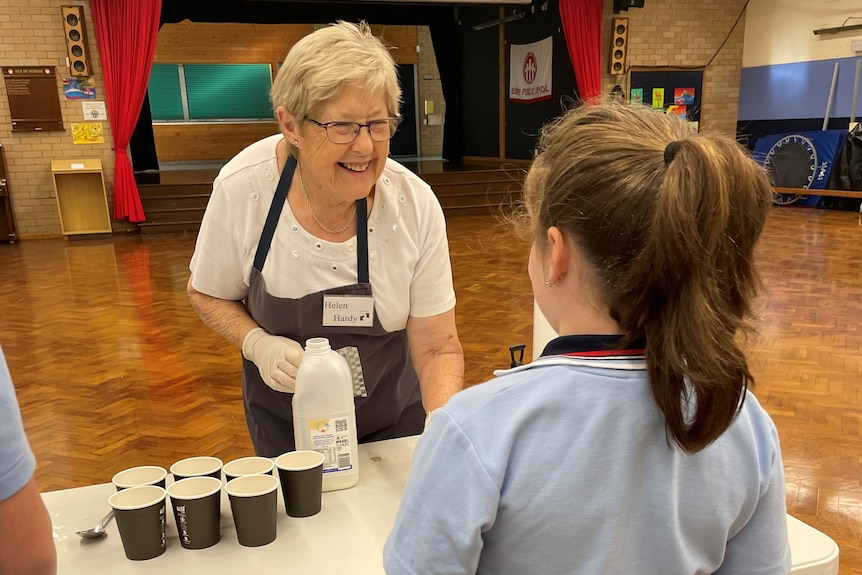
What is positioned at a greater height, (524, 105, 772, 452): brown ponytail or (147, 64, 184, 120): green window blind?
(147, 64, 184, 120): green window blind

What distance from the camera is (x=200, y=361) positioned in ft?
13.6

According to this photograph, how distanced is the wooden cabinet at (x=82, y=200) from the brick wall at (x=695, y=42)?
778cm

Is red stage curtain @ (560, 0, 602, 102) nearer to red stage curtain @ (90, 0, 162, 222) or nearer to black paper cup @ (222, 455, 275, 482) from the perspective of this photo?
red stage curtain @ (90, 0, 162, 222)

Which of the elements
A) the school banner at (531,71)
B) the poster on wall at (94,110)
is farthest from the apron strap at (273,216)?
the school banner at (531,71)

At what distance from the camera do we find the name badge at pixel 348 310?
151 centimetres

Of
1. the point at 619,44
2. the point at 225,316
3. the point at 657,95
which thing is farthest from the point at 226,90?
the point at 225,316

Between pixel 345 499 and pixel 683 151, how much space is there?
0.87 meters

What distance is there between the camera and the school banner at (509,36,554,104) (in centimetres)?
1172

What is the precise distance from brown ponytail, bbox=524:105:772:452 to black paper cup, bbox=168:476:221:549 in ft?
2.37

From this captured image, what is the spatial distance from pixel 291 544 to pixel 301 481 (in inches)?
4.0

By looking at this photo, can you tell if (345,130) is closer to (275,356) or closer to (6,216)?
(275,356)

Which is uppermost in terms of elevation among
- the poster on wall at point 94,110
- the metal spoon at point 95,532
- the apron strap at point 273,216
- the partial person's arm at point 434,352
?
the poster on wall at point 94,110

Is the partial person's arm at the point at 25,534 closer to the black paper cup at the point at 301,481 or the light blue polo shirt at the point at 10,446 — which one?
the light blue polo shirt at the point at 10,446

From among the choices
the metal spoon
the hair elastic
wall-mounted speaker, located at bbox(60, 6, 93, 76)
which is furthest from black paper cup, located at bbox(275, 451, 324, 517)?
wall-mounted speaker, located at bbox(60, 6, 93, 76)
